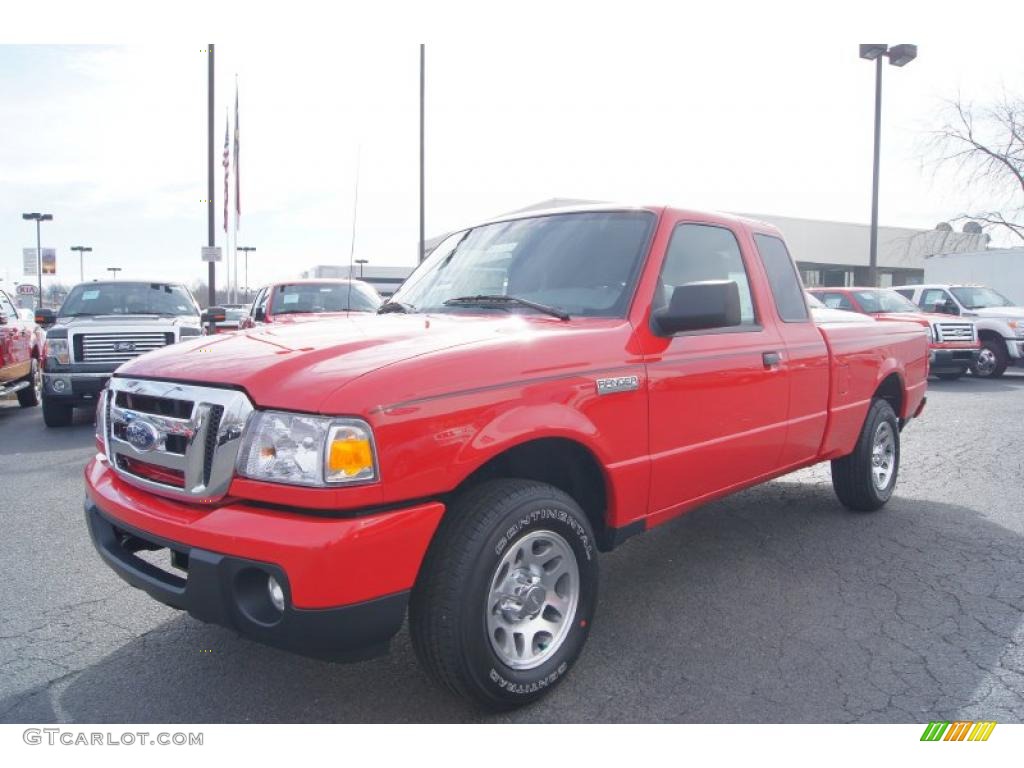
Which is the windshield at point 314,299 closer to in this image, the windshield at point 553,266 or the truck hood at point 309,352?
the windshield at point 553,266

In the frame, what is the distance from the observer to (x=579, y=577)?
3002mm

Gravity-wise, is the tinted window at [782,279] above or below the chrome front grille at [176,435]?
above

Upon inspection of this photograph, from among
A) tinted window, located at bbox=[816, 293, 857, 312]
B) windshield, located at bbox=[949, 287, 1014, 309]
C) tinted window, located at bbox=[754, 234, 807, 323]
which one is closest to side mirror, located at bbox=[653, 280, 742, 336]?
tinted window, located at bbox=[754, 234, 807, 323]

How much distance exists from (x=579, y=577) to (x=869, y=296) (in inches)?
540

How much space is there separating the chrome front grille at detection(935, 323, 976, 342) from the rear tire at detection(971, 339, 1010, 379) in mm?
1033

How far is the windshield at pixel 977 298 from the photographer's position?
15695 millimetres

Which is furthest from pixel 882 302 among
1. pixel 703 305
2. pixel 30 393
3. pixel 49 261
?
pixel 49 261

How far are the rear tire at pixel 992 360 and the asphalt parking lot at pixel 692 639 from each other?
11.1 meters

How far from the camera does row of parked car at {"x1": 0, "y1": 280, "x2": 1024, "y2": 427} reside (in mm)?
9016

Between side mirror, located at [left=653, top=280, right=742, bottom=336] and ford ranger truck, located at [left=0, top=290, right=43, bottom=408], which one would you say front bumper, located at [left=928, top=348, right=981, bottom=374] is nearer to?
side mirror, located at [left=653, top=280, right=742, bottom=336]

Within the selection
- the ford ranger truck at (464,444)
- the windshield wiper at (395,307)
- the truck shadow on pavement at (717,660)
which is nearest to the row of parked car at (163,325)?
the truck shadow on pavement at (717,660)

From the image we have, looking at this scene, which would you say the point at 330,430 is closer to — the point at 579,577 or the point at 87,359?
the point at 579,577

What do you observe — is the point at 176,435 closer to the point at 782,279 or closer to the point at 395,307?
the point at 395,307

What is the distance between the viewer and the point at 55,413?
9.33 m
